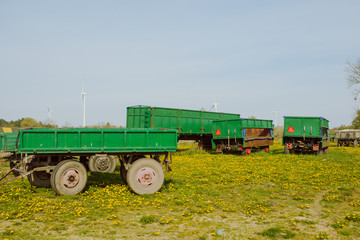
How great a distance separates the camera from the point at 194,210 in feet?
27.9

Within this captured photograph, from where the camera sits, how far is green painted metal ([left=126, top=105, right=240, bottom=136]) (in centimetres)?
2598

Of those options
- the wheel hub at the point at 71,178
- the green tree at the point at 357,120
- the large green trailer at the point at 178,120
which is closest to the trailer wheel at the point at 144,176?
the wheel hub at the point at 71,178

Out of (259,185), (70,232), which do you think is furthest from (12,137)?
(259,185)

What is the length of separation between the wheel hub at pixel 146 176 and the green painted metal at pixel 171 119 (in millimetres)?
15293

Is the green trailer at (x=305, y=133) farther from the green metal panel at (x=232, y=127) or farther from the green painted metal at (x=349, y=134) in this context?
the green painted metal at (x=349, y=134)

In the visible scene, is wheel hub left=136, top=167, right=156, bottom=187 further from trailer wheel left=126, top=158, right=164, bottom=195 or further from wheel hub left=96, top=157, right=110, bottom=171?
wheel hub left=96, top=157, right=110, bottom=171

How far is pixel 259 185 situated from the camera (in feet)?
40.5

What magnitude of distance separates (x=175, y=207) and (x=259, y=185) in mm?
4882

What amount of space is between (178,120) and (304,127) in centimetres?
1081

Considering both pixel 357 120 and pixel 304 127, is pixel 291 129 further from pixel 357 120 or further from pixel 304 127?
pixel 357 120

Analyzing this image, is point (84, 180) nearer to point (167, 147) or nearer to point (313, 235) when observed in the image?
point (167, 147)

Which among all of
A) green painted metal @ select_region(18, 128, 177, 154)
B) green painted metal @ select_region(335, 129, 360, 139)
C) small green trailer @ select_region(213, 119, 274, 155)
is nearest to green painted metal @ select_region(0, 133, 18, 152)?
green painted metal @ select_region(18, 128, 177, 154)

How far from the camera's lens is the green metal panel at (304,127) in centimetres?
2244

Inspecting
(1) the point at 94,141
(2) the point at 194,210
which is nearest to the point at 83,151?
(1) the point at 94,141
